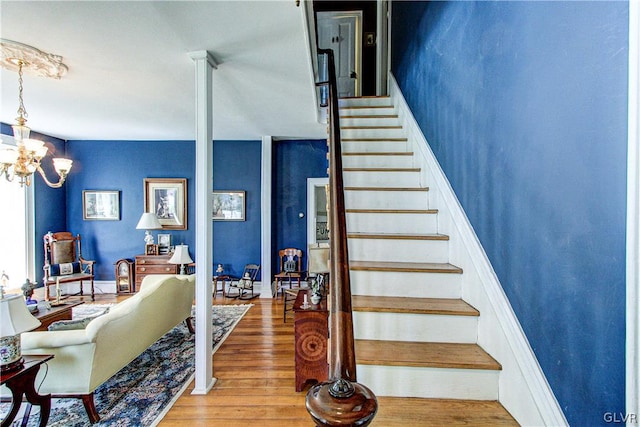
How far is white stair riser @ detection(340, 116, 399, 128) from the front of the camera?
11.0 ft

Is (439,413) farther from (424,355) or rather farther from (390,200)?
(390,200)

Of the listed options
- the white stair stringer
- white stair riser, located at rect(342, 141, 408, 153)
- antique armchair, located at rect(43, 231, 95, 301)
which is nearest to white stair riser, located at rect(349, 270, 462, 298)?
the white stair stringer

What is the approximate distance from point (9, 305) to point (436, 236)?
2736 mm

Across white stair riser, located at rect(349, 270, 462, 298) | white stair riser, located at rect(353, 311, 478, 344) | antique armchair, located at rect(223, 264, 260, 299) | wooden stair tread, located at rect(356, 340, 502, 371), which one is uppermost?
white stair riser, located at rect(349, 270, 462, 298)

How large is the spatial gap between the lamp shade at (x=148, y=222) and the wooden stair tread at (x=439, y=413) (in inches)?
204

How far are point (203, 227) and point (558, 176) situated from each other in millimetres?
2206

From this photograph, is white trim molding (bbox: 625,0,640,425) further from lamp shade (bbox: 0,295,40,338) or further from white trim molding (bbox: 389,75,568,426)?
lamp shade (bbox: 0,295,40,338)

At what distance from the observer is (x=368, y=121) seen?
11.1 feet

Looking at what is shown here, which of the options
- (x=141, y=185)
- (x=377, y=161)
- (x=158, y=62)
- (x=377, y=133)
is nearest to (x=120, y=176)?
(x=141, y=185)

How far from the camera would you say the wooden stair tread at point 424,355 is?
1.29 m

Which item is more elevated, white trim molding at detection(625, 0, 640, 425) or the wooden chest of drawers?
white trim molding at detection(625, 0, 640, 425)

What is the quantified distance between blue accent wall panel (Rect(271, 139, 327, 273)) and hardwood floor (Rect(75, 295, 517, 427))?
74.1 inches

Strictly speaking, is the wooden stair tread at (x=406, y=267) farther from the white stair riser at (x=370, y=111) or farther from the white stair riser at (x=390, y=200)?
the white stair riser at (x=370, y=111)

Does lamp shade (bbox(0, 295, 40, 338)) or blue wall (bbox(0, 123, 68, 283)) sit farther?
blue wall (bbox(0, 123, 68, 283))
